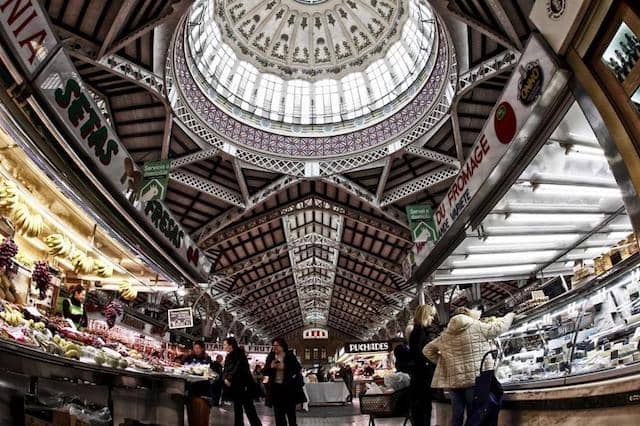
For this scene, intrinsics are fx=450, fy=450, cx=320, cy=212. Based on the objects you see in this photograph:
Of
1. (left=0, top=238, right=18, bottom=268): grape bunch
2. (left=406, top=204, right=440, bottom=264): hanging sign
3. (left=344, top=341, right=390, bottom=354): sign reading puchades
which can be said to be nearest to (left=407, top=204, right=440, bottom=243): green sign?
(left=406, top=204, right=440, bottom=264): hanging sign

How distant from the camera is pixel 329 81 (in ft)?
63.9

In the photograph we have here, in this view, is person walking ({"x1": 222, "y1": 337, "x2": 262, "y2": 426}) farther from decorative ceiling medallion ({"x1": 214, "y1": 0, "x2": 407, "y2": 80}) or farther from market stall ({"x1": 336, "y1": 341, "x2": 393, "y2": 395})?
market stall ({"x1": 336, "y1": 341, "x2": 393, "y2": 395})

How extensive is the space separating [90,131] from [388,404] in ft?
17.6

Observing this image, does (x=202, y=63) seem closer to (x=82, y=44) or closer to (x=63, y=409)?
(x=82, y=44)

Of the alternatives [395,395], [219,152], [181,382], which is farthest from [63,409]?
[219,152]

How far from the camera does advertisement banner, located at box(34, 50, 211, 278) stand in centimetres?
532

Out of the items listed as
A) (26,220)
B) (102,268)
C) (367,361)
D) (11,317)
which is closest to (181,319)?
(102,268)

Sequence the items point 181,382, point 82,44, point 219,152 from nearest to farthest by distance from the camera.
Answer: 1. point 181,382
2. point 82,44
3. point 219,152

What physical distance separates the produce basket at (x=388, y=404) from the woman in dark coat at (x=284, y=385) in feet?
2.96

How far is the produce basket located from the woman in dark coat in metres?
0.90

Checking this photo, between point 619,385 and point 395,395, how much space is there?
10.1 feet

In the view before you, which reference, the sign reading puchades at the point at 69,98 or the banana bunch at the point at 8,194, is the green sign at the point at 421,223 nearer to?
the sign reading puchades at the point at 69,98

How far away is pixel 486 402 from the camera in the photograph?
11.6 ft

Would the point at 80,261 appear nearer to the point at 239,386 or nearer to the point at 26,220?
the point at 26,220
